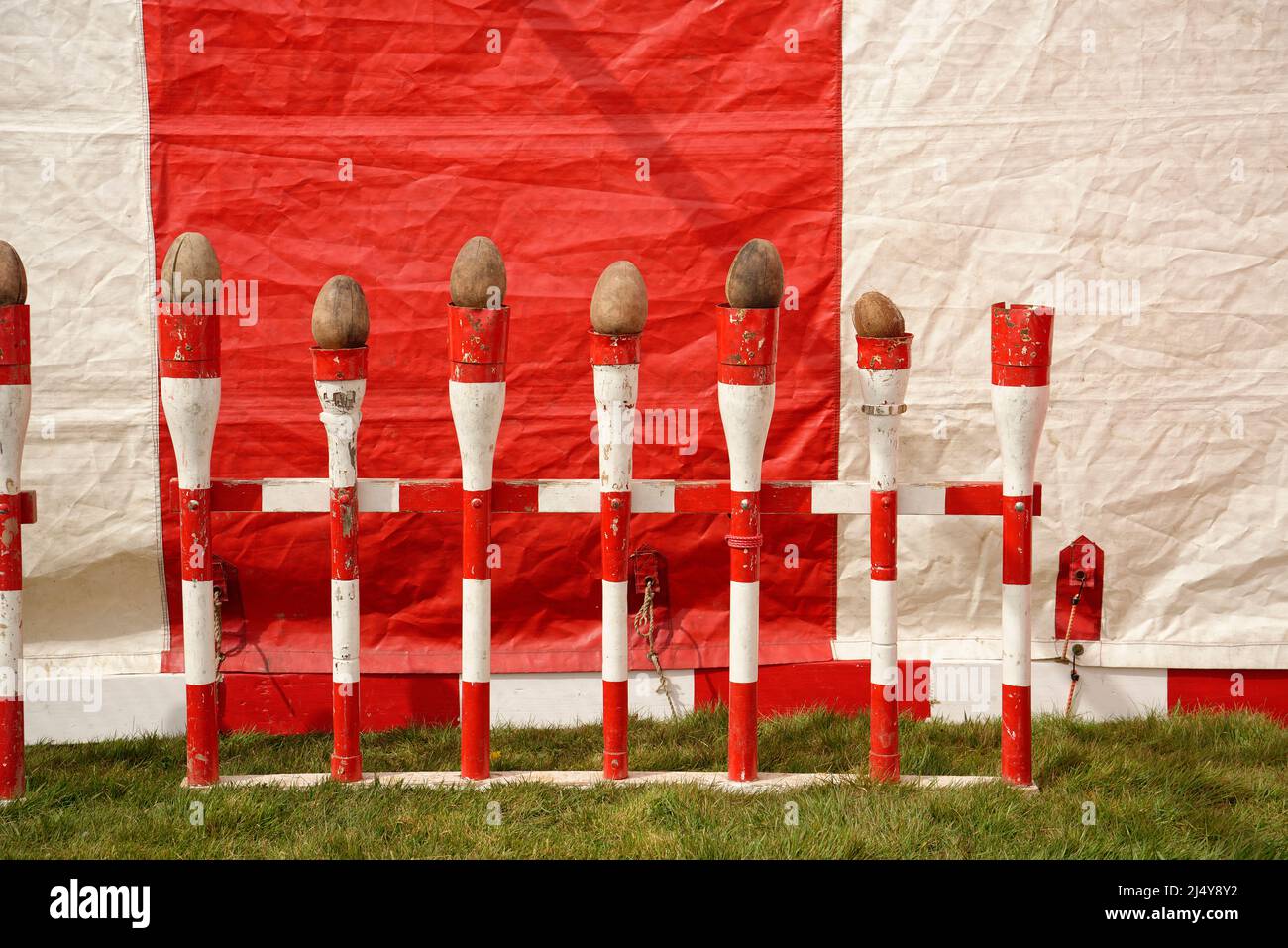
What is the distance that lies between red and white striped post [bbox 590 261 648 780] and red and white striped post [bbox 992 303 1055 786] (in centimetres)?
107

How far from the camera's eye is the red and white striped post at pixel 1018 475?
438 centimetres

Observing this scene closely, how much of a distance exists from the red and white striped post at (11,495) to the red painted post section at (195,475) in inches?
15.9

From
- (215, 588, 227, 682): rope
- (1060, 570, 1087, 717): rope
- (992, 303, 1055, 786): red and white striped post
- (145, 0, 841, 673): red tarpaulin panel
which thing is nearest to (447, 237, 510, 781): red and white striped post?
(145, 0, 841, 673): red tarpaulin panel

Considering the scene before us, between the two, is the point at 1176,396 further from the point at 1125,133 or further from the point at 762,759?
the point at 762,759

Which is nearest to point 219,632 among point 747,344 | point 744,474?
point 744,474

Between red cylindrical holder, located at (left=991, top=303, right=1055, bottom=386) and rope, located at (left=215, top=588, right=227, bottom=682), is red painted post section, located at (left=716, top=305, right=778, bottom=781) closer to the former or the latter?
red cylindrical holder, located at (left=991, top=303, right=1055, bottom=386)

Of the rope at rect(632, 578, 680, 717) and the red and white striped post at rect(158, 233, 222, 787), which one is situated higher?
the red and white striped post at rect(158, 233, 222, 787)

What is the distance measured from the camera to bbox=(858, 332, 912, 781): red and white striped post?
4445mm

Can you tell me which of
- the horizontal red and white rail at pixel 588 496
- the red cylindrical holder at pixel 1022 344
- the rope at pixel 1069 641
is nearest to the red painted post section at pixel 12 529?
the horizontal red and white rail at pixel 588 496

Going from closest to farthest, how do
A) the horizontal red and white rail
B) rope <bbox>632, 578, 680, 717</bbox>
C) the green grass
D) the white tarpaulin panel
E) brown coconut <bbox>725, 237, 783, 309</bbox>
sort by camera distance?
the green grass
brown coconut <bbox>725, 237, 783, 309</bbox>
the horizontal red and white rail
the white tarpaulin panel
rope <bbox>632, 578, 680, 717</bbox>

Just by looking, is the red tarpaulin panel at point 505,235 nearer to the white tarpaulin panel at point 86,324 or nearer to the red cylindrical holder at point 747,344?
the white tarpaulin panel at point 86,324

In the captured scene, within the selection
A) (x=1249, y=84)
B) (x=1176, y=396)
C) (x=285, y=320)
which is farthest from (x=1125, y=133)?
(x=285, y=320)

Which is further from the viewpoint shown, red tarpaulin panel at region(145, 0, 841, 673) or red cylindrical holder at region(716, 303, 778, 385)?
red tarpaulin panel at region(145, 0, 841, 673)

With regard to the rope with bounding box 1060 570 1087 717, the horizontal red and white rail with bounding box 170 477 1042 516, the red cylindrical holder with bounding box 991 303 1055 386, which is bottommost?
the rope with bounding box 1060 570 1087 717
